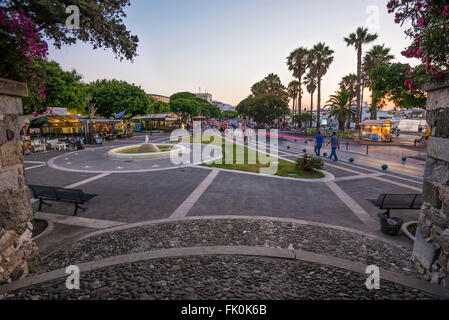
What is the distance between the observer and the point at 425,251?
3770 millimetres

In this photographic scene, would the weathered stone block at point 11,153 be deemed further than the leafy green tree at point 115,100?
No

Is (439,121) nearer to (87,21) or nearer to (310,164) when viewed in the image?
(87,21)

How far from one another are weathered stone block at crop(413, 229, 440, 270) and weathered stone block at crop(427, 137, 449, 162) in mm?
1379

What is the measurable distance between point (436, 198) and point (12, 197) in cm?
681

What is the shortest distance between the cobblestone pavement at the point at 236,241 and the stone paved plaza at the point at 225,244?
0.02m

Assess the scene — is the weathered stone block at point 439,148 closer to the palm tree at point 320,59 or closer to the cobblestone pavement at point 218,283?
the cobblestone pavement at point 218,283

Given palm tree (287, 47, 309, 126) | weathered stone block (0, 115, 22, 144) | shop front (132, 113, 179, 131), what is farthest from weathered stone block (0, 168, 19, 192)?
palm tree (287, 47, 309, 126)

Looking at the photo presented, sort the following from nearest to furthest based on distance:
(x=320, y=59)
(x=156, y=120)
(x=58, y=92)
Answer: (x=58, y=92)
(x=320, y=59)
(x=156, y=120)

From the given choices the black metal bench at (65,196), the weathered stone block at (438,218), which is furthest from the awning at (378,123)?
the black metal bench at (65,196)

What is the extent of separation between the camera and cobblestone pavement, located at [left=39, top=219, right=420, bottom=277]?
4.38m

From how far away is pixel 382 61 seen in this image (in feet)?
112

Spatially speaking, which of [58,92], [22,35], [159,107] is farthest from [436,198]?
[159,107]

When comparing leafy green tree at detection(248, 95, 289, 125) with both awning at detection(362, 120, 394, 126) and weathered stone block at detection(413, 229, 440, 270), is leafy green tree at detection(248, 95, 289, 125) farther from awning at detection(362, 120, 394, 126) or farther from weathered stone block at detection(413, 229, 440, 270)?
weathered stone block at detection(413, 229, 440, 270)

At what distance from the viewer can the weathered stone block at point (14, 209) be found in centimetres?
354
